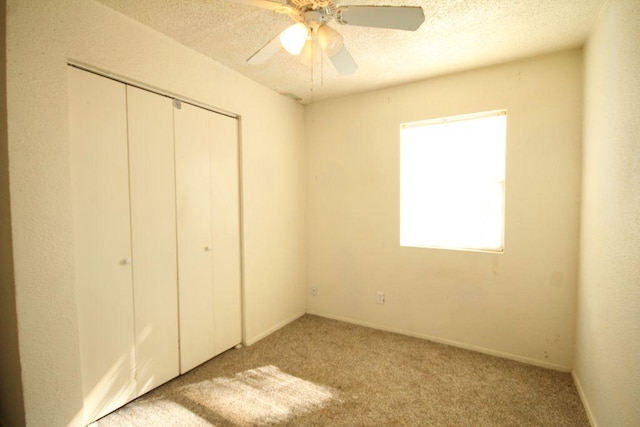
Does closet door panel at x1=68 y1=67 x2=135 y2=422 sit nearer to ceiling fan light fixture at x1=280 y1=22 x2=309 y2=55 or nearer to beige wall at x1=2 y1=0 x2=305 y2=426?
beige wall at x1=2 y1=0 x2=305 y2=426

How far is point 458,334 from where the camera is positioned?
2.63 metres

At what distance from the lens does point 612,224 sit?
1499mm

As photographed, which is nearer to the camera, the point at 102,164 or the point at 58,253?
the point at 58,253

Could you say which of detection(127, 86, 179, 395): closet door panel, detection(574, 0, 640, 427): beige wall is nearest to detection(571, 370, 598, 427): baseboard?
detection(574, 0, 640, 427): beige wall

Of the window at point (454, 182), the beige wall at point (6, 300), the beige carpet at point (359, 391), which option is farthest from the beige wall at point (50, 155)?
the window at point (454, 182)

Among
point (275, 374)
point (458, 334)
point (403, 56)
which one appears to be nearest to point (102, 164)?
point (275, 374)

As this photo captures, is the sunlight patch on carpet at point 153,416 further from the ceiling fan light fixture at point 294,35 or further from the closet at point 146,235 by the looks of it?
the ceiling fan light fixture at point 294,35

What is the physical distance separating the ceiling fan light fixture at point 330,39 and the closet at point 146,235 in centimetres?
126

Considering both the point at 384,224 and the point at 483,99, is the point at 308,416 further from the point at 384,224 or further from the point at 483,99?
the point at 483,99

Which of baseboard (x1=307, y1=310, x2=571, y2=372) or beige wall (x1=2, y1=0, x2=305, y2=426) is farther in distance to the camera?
baseboard (x1=307, y1=310, x2=571, y2=372)

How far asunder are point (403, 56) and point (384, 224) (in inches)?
60.5

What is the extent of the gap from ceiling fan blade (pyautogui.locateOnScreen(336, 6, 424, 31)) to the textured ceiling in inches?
13.5

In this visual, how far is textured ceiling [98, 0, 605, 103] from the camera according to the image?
5.49 feet

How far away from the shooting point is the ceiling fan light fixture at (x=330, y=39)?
1457 mm
